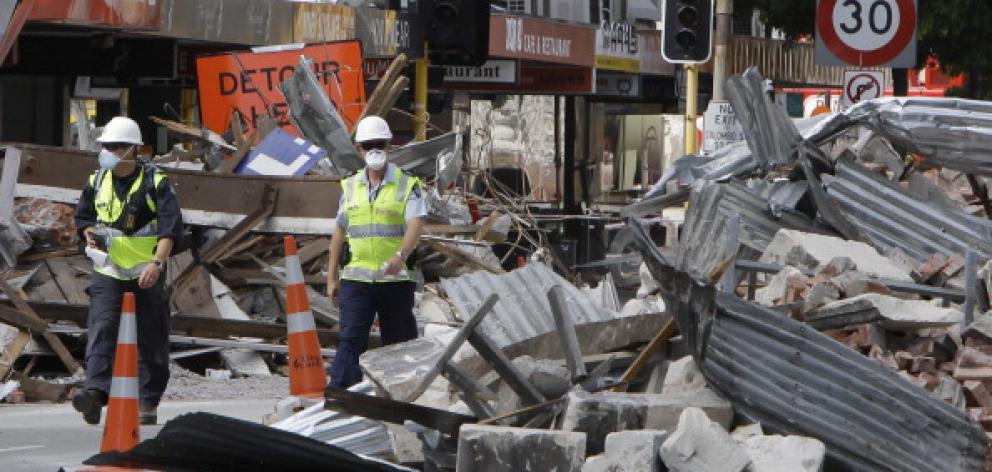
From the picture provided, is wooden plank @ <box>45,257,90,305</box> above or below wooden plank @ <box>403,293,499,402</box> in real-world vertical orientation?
below

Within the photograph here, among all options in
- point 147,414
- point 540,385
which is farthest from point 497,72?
point 540,385

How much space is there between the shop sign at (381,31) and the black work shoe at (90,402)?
39.1 ft

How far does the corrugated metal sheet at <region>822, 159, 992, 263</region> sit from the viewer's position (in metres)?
11.8

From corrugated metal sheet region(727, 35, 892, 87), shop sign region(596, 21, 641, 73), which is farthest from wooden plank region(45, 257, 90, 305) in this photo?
corrugated metal sheet region(727, 35, 892, 87)

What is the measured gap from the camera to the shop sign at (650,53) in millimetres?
34000

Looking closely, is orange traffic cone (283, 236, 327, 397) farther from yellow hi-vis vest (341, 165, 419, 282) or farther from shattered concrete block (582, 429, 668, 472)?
shattered concrete block (582, 429, 668, 472)

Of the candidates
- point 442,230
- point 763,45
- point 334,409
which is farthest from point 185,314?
point 763,45

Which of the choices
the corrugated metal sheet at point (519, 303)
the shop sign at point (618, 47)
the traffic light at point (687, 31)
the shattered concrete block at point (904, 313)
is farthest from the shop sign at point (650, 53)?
the shattered concrete block at point (904, 313)

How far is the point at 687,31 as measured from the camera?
1759cm

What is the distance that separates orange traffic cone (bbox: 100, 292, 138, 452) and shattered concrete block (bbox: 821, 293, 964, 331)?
3.11 m

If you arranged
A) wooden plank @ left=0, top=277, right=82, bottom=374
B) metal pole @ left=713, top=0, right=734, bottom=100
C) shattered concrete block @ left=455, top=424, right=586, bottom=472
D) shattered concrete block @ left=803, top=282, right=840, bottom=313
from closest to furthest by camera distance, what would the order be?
shattered concrete block @ left=455, top=424, right=586, bottom=472 < shattered concrete block @ left=803, top=282, right=840, bottom=313 < wooden plank @ left=0, top=277, right=82, bottom=374 < metal pole @ left=713, top=0, right=734, bottom=100

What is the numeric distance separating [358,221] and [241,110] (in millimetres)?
7797

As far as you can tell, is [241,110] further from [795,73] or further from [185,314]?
[795,73]

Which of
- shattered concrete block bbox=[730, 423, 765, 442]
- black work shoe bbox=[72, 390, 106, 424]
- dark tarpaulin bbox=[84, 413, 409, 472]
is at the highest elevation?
shattered concrete block bbox=[730, 423, 765, 442]
